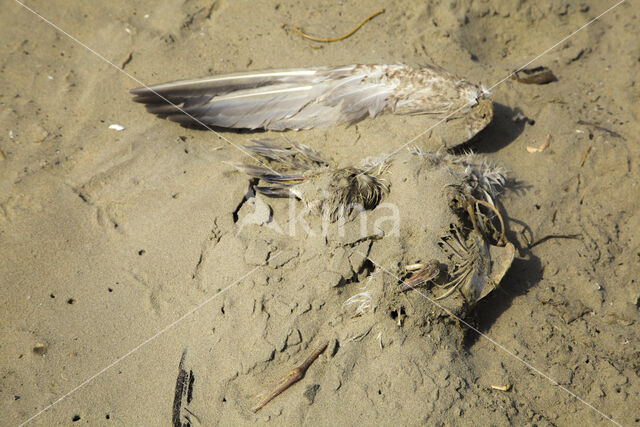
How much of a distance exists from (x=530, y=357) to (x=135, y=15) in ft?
14.8

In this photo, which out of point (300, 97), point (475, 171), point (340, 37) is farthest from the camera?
point (340, 37)

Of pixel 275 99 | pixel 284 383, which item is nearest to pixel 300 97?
pixel 275 99

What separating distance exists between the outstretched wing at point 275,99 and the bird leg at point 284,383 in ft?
6.17

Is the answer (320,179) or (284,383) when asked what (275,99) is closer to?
(320,179)

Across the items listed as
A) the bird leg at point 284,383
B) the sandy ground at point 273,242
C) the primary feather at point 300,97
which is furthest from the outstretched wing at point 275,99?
the bird leg at point 284,383

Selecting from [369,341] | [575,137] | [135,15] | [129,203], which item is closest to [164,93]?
[129,203]

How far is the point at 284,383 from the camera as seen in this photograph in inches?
95.1

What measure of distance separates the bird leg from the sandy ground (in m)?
0.04

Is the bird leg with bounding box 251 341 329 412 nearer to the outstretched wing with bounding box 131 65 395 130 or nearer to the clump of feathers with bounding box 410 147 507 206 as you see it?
the clump of feathers with bounding box 410 147 507 206

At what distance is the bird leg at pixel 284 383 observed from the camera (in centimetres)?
239

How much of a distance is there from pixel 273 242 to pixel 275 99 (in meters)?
1.36

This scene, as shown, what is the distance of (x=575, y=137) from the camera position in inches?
144

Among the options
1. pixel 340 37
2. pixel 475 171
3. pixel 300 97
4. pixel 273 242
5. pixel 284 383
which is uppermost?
pixel 340 37

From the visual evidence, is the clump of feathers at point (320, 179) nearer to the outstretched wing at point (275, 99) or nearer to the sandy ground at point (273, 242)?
the sandy ground at point (273, 242)
